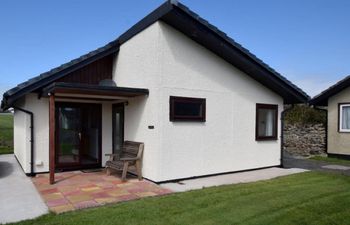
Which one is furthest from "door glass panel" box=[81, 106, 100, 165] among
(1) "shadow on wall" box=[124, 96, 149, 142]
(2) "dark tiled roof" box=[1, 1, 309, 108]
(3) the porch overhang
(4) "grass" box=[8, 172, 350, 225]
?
(4) "grass" box=[8, 172, 350, 225]

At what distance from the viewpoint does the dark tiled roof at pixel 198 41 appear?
→ 7.92 meters

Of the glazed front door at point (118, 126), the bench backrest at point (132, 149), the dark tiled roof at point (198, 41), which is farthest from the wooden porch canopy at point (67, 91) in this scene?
the glazed front door at point (118, 126)

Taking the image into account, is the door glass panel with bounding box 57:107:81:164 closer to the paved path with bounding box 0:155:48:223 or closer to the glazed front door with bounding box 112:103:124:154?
the glazed front door with bounding box 112:103:124:154

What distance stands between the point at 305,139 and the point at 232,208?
12.2 m

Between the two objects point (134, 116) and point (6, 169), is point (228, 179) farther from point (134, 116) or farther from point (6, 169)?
point (6, 169)

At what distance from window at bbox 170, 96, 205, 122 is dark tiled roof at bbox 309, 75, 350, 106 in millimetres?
8817

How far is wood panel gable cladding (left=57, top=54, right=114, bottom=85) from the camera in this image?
981 centimetres

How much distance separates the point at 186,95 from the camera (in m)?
8.84

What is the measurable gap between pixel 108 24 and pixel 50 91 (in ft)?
25.5

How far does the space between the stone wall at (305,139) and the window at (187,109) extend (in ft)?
31.3

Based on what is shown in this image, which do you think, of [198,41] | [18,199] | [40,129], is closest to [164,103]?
[198,41]

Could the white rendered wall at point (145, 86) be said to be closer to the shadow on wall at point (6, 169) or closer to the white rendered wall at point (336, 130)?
the shadow on wall at point (6, 169)

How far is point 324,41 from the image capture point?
17000 millimetres

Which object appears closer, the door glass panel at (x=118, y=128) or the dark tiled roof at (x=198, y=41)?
the dark tiled roof at (x=198, y=41)
